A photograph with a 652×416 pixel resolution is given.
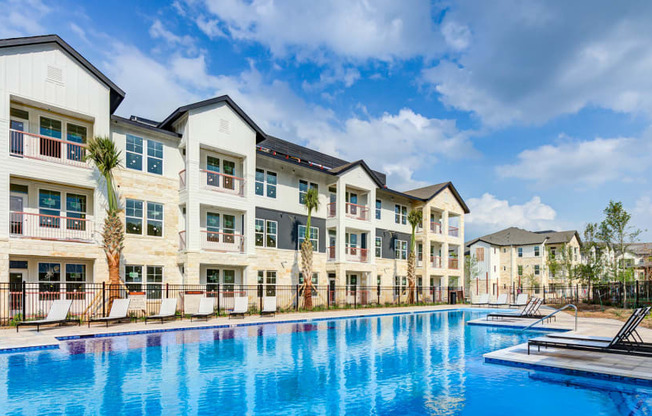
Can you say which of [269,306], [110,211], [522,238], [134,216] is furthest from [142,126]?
[522,238]

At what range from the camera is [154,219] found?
21.1 m

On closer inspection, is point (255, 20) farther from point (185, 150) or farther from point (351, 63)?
point (185, 150)

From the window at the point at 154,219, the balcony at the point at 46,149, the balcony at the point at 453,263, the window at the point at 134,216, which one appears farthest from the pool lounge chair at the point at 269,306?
the balcony at the point at 453,263

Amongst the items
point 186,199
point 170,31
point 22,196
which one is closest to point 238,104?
point 186,199

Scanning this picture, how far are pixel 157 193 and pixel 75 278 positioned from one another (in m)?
5.22

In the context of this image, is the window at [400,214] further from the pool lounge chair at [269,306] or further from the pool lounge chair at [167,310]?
the pool lounge chair at [167,310]

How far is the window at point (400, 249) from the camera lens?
116 feet

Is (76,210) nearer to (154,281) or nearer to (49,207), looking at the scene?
(49,207)

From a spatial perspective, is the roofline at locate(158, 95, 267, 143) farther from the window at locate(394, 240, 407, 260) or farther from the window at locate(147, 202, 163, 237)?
the window at locate(394, 240, 407, 260)

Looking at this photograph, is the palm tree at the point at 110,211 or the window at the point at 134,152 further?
the window at the point at 134,152

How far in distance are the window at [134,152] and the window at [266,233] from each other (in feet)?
24.2

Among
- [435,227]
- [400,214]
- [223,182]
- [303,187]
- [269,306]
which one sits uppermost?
[303,187]

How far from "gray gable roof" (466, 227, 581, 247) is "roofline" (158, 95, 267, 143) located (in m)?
41.6

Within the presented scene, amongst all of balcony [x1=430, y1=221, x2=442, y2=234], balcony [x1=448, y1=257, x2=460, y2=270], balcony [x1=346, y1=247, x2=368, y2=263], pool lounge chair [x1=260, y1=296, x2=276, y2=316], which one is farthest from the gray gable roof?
pool lounge chair [x1=260, y1=296, x2=276, y2=316]
